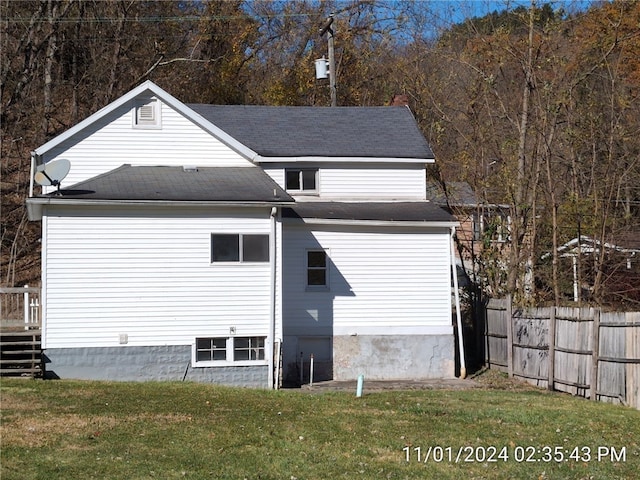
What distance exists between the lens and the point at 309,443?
1272 centimetres

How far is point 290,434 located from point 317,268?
1135 cm

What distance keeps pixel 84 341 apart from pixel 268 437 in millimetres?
9390

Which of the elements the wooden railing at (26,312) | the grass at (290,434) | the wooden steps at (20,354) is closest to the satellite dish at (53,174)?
the wooden railing at (26,312)

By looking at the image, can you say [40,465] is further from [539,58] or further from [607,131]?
[607,131]

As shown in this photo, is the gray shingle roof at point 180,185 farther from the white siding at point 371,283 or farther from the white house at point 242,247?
the white siding at point 371,283

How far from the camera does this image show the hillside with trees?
27.2m

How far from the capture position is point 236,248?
22.1 m

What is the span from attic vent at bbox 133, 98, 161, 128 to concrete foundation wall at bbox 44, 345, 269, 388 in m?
6.33

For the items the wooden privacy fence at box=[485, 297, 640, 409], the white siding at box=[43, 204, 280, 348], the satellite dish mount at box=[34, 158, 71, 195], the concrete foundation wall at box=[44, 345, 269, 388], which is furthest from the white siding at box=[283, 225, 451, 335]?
the satellite dish mount at box=[34, 158, 71, 195]

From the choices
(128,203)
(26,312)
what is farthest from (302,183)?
(26,312)

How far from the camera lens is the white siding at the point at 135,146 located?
78.4 feet

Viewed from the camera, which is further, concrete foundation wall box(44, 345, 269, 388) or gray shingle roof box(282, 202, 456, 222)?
gray shingle roof box(282, 202, 456, 222)

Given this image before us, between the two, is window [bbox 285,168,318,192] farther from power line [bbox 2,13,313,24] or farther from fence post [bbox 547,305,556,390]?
power line [bbox 2,13,313,24]

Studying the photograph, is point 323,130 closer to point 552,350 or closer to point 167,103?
point 167,103
